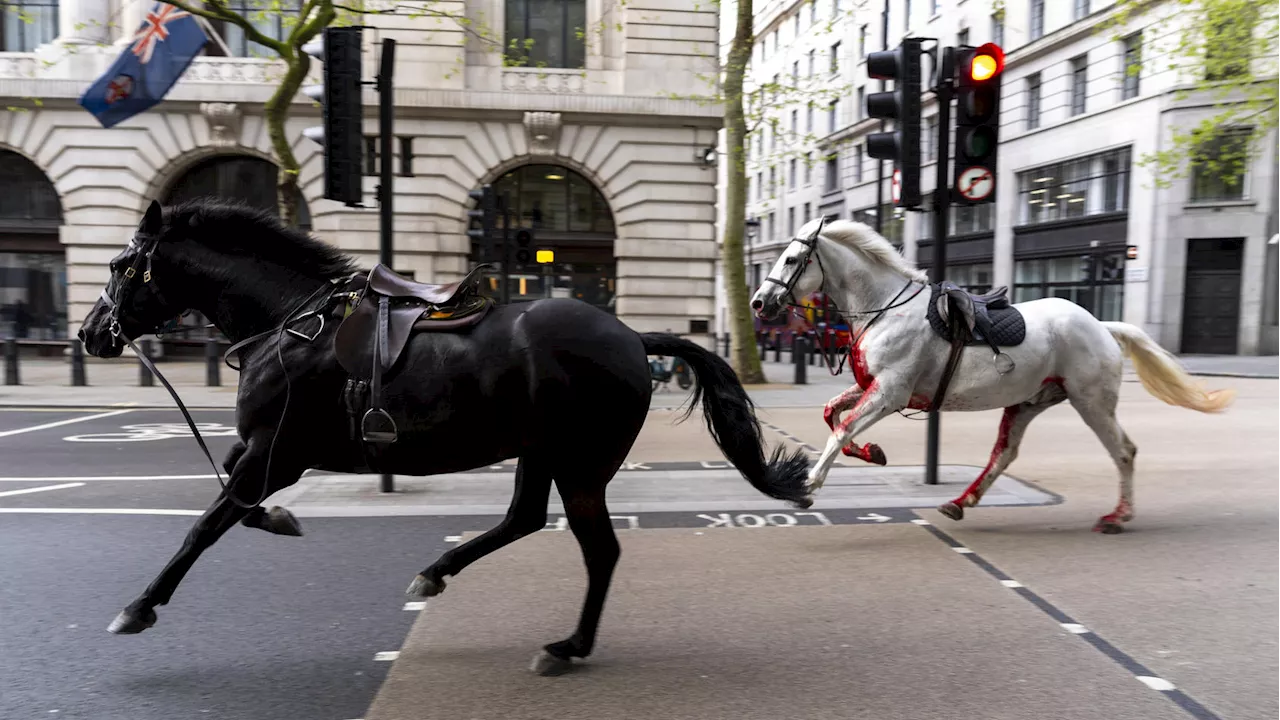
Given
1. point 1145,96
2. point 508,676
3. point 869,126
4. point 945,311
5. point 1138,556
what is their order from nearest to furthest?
point 508,676, point 1138,556, point 945,311, point 1145,96, point 869,126

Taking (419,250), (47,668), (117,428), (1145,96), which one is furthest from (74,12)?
(1145,96)

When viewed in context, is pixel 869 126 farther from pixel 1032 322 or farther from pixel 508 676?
pixel 508 676

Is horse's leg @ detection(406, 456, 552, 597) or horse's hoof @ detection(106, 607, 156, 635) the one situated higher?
horse's leg @ detection(406, 456, 552, 597)

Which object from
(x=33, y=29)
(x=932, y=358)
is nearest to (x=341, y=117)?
(x=932, y=358)

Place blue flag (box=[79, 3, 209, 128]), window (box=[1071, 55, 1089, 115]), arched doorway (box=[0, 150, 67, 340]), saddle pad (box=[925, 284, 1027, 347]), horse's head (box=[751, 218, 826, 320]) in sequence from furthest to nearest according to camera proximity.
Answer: window (box=[1071, 55, 1089, 115])
arched doorway (box=[0, 150, 67, 340])
blue flag (box=[79, 3, 209, 128])
horse's head (box=[751, 218, 826, 320])
saddle pad (box=[925, 284, 1027, 347])

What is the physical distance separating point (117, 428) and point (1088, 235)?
99.0ft

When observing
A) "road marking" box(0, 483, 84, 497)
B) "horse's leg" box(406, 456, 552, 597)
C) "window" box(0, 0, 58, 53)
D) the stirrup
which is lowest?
"road marking" box(0, 483, 84, 497)

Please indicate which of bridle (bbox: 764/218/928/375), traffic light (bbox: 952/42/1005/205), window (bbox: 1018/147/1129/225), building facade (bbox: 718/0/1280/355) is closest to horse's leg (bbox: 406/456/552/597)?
bridle (bbox: 764/218/928/375)

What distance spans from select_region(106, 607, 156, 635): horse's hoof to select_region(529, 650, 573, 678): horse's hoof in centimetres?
167

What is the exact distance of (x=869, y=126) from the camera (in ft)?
137

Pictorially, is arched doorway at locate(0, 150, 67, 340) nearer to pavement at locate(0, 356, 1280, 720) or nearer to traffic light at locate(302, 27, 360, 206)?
pavement at locate(0, 356, 1280, 720)

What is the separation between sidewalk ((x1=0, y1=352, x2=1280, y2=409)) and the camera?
14.0 m

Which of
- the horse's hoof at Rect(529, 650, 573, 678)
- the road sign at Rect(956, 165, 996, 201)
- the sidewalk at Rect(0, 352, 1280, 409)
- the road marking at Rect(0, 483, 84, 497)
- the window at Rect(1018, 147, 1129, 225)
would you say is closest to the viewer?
the horse's hoof at Rect(529, 650, 573, 678)

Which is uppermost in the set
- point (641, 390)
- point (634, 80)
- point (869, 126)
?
point (869, 126)
